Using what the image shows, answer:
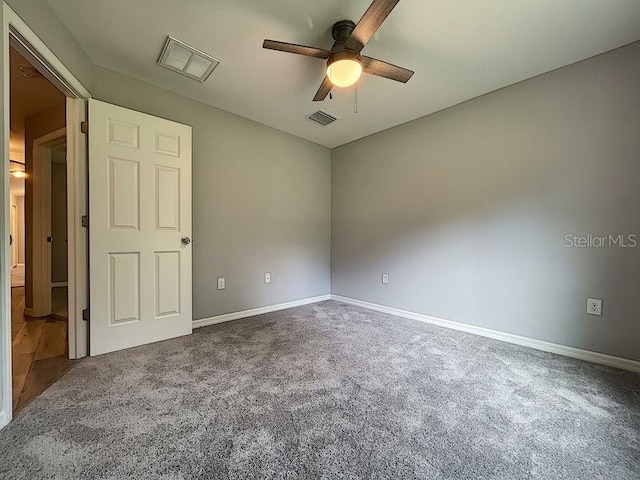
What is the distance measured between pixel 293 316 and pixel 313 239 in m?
1.19

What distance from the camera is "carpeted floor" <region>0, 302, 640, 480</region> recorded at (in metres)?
1.12

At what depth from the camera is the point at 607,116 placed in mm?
2035

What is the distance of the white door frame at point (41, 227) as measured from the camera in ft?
10.5

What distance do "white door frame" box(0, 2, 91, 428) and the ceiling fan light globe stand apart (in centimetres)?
166

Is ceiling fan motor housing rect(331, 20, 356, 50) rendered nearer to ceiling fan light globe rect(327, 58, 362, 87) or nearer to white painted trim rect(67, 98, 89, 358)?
ceiling fan light globe rect(327, 58, 362, 87)

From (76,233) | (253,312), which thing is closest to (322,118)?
(253,312)

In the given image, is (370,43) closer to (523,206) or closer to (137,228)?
(523,206)

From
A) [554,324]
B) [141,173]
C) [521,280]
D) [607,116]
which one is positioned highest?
[607,116]

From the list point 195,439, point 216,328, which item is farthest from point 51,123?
point 195,439

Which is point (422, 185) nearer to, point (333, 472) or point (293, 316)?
point (293, 316)

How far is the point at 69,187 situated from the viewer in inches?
81.9

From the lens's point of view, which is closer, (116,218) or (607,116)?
(607,116)

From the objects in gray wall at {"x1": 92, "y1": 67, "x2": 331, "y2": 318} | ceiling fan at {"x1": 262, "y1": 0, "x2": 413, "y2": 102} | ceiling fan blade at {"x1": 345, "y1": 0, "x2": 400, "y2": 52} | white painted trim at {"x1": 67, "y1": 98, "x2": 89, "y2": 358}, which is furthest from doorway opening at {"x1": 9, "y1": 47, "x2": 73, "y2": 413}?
ceiling fan blade at {"x1": 345, "y1": 0, "x2": 400, "y2": 52}

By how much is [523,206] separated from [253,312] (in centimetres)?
296
